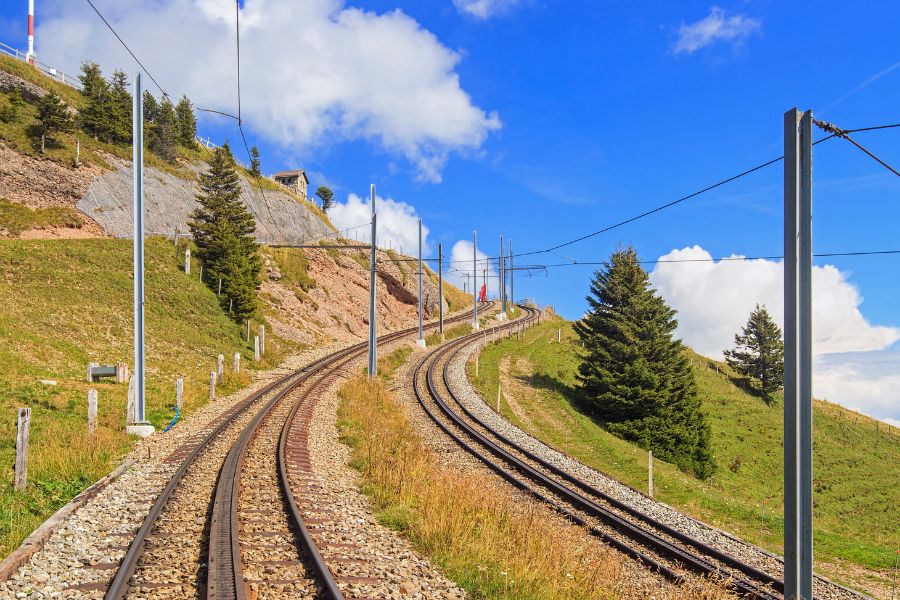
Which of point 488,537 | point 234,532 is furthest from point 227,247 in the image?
point 488,537

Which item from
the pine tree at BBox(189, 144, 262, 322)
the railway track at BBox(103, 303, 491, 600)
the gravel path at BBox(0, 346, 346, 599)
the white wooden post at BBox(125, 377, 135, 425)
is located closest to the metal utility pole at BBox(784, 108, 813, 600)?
the railway track at BBox(103, 303, 491, 600)

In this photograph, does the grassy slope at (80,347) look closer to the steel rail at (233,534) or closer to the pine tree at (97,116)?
→ the steel rail at (233,534)

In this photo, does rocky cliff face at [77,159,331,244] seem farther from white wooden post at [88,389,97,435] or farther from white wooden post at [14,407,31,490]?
white wooden post at [14,407,31,490]

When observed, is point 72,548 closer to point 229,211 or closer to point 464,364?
point 464,364

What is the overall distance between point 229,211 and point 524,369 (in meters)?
24.6

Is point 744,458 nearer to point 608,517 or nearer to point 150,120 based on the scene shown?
point 608,517

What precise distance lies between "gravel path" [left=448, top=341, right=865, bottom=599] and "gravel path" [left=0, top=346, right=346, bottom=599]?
9.86m

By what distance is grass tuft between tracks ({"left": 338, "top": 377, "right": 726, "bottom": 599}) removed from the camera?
7.98 metres

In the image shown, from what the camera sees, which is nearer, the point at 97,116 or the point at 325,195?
the point at 97,116

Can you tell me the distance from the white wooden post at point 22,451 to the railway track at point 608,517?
10243mm

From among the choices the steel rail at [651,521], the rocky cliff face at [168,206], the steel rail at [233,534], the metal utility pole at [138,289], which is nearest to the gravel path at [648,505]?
the steel rail at [651,521]

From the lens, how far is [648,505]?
47.0 feet

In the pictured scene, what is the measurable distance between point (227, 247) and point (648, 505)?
113 ft

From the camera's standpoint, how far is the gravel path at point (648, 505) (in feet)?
35.5
